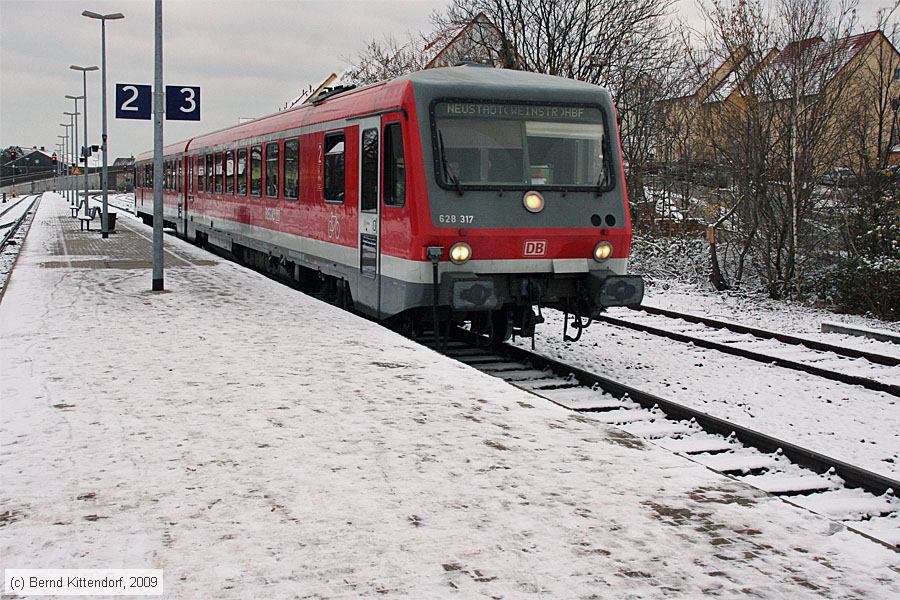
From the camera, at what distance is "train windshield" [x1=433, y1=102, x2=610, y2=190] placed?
948cm

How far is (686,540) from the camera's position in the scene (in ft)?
14.0

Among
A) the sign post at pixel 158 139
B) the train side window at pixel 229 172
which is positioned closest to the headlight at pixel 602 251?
the sign post at pixel 158 139

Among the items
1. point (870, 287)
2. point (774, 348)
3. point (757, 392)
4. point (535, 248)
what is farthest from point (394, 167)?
point (870, 287)

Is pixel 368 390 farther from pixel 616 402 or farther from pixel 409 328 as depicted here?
pixel 409 328

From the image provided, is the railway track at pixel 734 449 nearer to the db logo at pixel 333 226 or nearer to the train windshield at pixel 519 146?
the train windshield at pixel 519 146

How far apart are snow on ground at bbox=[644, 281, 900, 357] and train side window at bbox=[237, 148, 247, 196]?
300 inches

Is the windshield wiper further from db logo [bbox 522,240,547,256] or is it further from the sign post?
the sign post

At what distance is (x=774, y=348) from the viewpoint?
36.9ft

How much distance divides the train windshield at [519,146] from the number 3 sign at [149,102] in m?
6.54

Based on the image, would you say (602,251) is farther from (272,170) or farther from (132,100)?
(132,100)

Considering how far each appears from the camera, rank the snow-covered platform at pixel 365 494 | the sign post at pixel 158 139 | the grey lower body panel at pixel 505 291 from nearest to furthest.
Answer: the snow-covered platform at pixel 365 494 < the grey lower body panel at pixel 505 291 < the sign post at pixel 158 139

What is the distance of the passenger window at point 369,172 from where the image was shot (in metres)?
10.3

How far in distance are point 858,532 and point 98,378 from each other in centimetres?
575

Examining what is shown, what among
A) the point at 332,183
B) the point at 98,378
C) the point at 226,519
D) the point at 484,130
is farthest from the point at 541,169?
the point at 226,519
